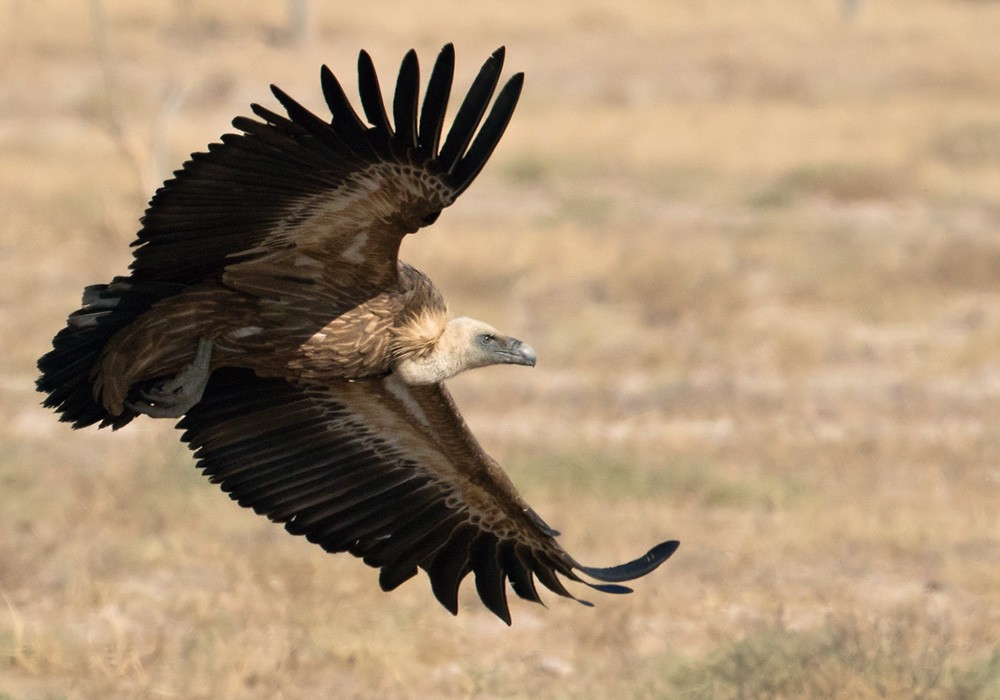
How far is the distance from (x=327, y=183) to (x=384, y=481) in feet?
5.07

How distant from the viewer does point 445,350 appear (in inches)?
231

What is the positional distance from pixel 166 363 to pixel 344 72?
22.3 m

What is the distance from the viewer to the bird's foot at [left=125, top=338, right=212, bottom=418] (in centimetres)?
584

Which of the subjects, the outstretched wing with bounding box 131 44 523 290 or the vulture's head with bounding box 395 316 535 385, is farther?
the vulture's head with bounding box 395 316 535 385

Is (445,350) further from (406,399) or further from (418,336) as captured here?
(406,399)

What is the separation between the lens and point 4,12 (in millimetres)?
28875

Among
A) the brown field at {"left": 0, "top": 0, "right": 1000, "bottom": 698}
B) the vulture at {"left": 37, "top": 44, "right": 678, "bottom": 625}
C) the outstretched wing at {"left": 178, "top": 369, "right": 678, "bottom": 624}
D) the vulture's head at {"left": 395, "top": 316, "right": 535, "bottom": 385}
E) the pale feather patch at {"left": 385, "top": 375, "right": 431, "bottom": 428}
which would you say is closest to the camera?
the vulture at {"left": 37, "top": 44, "right": 678, "bottom": 625}

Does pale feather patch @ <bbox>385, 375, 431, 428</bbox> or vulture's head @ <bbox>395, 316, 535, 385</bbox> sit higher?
vulture's head @ <bbox>395, 316, 535, 385</bbox>

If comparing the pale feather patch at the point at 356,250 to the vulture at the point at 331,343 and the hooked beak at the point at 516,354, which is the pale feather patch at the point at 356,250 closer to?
the vulture at the point at 331,343

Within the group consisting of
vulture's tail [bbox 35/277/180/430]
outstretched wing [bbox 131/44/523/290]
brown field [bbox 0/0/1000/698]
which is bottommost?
brown field [bbox 0/0/1000/698]

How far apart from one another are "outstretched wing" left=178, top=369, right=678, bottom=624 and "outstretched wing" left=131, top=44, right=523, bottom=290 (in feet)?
2.47

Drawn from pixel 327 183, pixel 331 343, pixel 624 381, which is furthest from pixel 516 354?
pixel 624 381

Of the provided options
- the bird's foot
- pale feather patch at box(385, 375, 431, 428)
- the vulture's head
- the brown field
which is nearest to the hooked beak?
the vulture's head

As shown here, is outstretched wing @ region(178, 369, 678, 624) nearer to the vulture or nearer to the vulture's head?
the vulture
